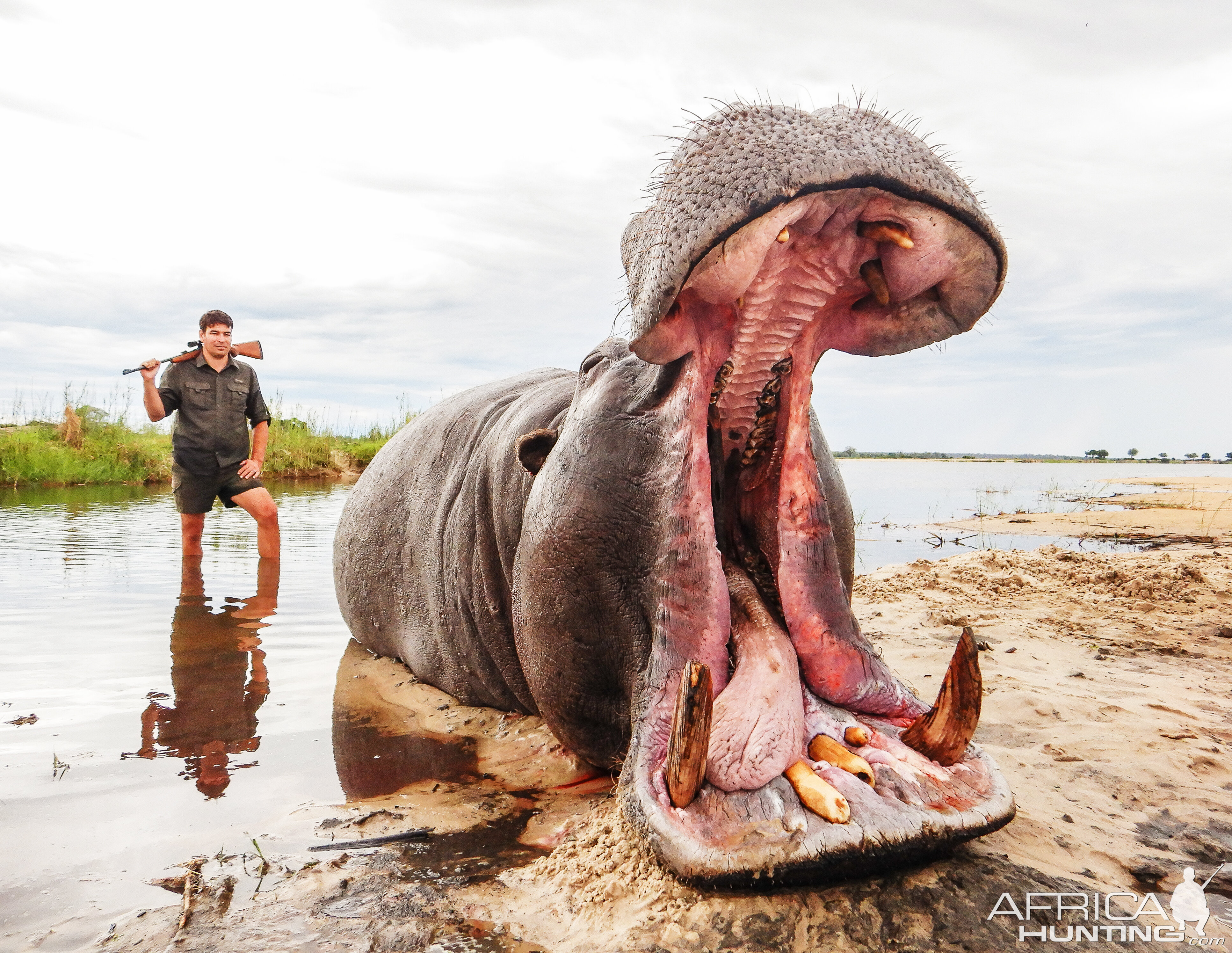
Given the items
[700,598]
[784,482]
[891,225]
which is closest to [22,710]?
[700,598]

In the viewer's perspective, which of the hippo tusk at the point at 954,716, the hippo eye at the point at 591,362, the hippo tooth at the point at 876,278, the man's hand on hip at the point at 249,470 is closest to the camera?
the hippo tusk at the point at 954,716

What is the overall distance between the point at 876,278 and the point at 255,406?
7.02 meters

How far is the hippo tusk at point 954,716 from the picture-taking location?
1692 mm

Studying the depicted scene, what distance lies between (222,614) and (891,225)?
15.0 ft

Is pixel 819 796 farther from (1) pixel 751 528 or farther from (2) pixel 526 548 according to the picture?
(2) pixel 526 548

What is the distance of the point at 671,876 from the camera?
5.48 ft

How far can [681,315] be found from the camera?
6.47 feet

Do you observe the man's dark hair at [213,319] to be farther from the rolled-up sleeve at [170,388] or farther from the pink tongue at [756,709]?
the pink tongue at [756,709]

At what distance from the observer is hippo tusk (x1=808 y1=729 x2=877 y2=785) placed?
1716 millimetres

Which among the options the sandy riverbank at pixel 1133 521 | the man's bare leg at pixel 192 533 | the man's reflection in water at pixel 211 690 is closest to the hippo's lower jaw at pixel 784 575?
the man's reflection in water at pixel 211 690

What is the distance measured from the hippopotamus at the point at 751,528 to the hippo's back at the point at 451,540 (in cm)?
59

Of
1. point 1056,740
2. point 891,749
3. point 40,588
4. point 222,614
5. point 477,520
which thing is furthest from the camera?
point 40,588

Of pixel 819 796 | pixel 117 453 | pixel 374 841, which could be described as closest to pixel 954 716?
pixel 819 796

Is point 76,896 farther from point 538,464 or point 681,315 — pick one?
point 681,315
